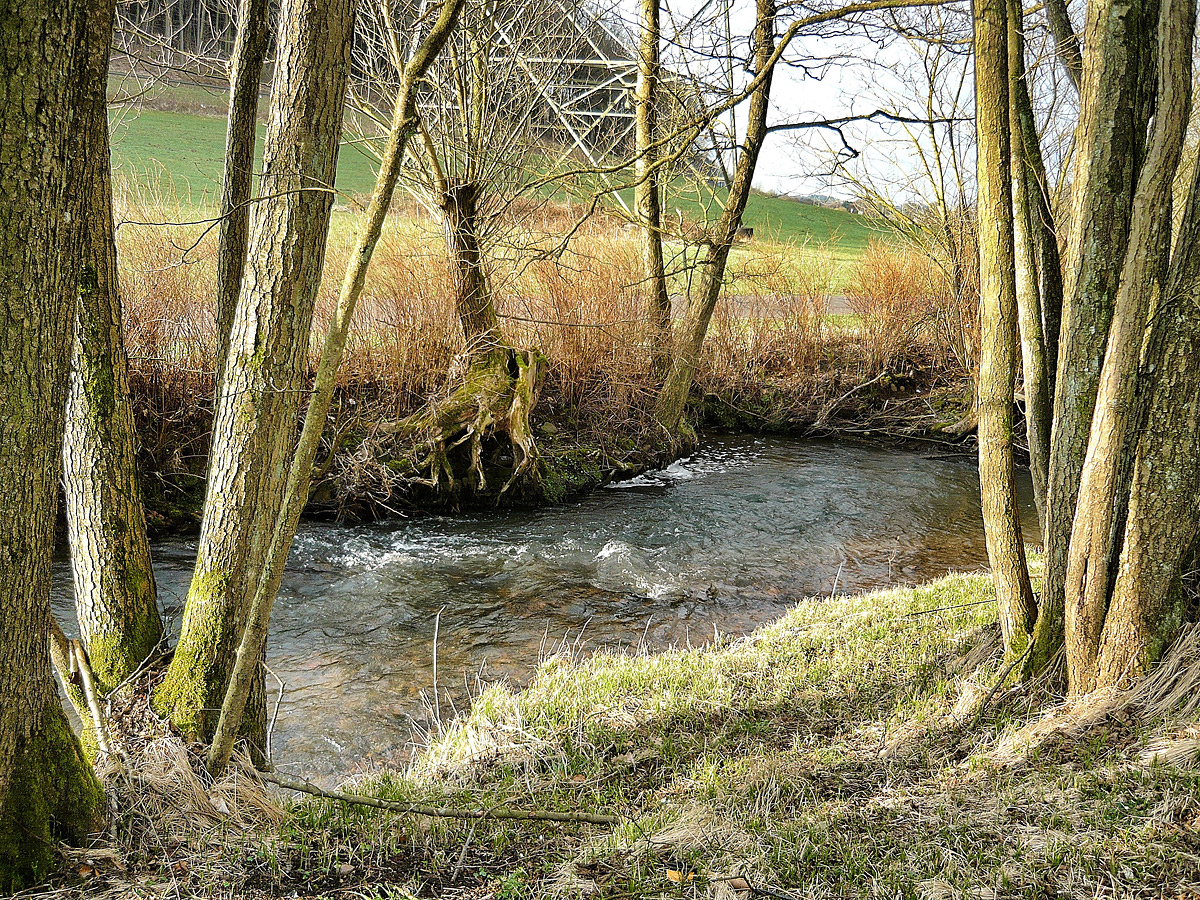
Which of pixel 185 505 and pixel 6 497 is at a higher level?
pixel 6 497

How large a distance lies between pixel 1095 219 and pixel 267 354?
12.0ft

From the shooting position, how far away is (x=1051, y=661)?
4.14m

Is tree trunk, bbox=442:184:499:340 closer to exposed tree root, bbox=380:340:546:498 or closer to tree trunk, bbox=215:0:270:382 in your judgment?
exposed tree root, bbox=380:340:546:498

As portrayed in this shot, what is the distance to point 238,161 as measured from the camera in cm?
401

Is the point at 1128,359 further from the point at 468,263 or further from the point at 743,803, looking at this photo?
the point at 468,263

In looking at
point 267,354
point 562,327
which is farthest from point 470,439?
point 267,354

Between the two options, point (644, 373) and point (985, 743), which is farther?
point (644, 373)

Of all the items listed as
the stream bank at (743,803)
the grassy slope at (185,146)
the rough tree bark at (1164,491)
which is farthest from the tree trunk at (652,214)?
the grassy slope at (185,146)

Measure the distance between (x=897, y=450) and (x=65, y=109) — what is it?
12.9 m

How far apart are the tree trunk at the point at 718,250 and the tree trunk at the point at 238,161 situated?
6946 mm

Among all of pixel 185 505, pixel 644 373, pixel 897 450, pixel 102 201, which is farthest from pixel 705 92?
pixel 102 201

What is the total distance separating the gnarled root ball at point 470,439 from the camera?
366 inches

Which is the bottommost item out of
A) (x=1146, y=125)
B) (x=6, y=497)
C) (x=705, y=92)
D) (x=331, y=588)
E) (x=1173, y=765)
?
(x=331, y=588)

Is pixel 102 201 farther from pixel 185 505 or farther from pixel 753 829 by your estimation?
pixel 185 505
